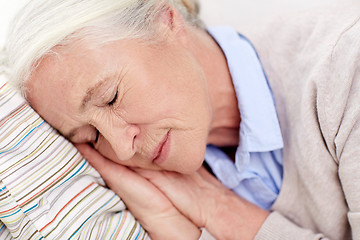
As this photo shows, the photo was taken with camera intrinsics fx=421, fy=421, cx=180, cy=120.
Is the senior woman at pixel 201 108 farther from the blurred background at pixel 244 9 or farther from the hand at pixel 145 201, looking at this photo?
the blurred background at pixel 244 9

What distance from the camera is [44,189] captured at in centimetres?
110

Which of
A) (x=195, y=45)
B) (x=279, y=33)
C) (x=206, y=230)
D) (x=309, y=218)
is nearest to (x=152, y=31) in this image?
(x=195, y=45)

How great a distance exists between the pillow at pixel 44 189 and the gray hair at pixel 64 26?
102 mm

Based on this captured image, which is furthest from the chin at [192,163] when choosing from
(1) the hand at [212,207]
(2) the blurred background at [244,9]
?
(2) the blurred background at [244,9]

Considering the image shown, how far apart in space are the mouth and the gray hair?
0.92 feet

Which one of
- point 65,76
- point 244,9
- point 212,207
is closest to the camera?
point 65,76

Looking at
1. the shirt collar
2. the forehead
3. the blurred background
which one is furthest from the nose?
the blurred background

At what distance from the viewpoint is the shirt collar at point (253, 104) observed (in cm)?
130

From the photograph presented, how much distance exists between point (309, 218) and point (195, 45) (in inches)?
25.4

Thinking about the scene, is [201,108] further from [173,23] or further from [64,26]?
[64,26]

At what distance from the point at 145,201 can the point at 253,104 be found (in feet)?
1.46

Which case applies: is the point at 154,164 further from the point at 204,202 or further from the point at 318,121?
the point at 318,121

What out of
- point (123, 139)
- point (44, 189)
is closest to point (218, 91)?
point (123, 139)

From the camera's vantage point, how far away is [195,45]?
130cm
